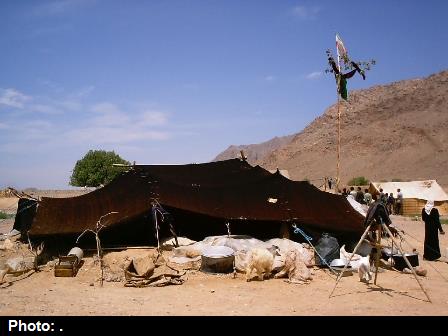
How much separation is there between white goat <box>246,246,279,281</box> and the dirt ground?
6.5 inches

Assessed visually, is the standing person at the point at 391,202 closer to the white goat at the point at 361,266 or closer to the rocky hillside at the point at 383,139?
the white goat at the point at 361,266

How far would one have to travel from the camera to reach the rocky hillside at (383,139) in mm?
60250

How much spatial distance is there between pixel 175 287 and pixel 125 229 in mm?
2707

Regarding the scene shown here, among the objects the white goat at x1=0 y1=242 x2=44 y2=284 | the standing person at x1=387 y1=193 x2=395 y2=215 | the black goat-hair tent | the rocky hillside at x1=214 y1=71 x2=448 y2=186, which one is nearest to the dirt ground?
the white goat at x1=0 y1=242 x2=44 y2=284

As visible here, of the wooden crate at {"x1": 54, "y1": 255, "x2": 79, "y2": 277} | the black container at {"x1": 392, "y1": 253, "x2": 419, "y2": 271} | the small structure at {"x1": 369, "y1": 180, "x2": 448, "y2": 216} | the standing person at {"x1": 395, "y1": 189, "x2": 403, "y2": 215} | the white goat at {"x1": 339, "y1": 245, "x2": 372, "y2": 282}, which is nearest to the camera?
the white goat at {"x1": 339, "y1": 245, "x2": 372, "y2": 282}

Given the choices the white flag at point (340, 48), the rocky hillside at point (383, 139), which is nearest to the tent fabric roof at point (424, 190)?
the white flag at point (340, 48)

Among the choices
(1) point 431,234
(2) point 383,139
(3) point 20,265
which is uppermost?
(2) point 383,139

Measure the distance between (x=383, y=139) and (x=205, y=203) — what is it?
64.1m

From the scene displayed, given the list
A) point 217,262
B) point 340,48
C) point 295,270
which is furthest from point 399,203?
point 217,262

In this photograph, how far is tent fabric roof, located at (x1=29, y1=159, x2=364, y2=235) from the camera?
10.0 metres

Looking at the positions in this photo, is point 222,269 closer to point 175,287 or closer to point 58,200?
point 175,287

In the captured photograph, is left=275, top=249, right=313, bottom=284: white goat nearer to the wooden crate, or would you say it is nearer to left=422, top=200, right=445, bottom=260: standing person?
the wooden crate

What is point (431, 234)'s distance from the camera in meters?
10.7

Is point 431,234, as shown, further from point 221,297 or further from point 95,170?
point 95,170
